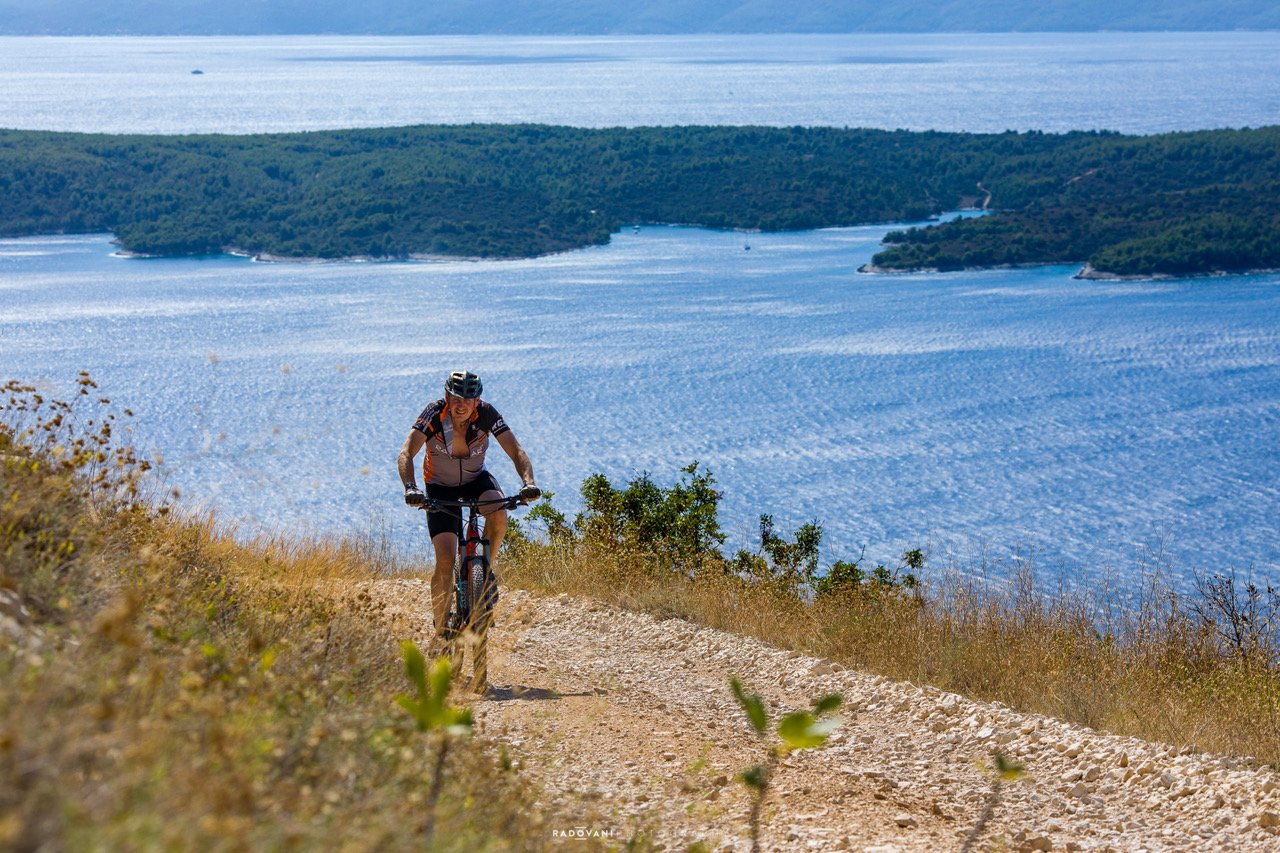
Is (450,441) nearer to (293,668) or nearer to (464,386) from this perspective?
(464,386)

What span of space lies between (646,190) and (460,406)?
10940 centimetres

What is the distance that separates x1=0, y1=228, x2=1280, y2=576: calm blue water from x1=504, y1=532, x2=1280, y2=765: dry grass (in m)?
24.1

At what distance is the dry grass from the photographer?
5.45m

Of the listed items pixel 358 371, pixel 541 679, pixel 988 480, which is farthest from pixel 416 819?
pixel 358 371

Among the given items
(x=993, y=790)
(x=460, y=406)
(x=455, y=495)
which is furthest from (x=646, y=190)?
(x=993, y=790)

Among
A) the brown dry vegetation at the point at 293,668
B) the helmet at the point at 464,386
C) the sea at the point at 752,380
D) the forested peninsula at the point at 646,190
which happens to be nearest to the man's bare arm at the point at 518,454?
the helmet at the point at 464,386

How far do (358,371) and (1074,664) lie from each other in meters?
52.4

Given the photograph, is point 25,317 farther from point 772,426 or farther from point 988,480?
point 988,480

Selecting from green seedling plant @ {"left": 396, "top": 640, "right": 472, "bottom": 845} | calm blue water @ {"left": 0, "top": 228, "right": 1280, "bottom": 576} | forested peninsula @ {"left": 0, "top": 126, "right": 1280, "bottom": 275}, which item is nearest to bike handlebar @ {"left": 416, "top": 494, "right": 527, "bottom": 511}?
green seedling plant @ {"left": 396, "top": 640, "right": 472, "bottom": 845}

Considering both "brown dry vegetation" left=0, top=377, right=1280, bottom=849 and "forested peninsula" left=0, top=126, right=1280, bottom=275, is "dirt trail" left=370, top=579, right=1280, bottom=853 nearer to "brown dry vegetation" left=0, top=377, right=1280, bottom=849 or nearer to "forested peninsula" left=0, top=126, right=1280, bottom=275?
"brown dry vegetation" left=0, top=377, right=1280, bottom=849

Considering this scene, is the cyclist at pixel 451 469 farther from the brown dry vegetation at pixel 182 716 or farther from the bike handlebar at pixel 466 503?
the brown dry vegetation at pixel 182 716

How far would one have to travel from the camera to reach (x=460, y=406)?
570cm

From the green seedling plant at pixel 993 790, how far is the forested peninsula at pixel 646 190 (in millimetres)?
82576

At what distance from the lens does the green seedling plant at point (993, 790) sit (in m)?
2.70
